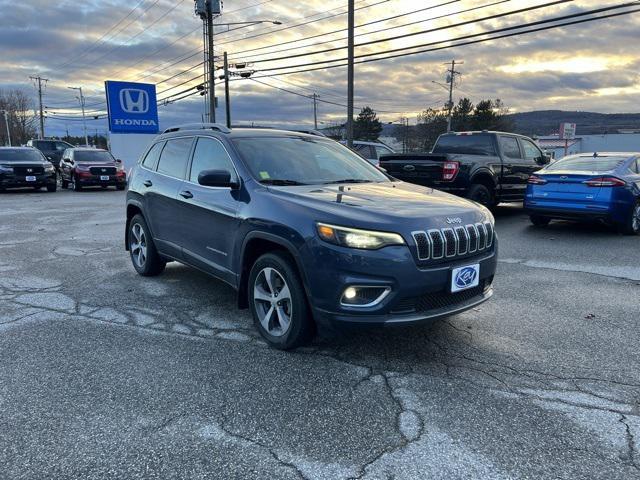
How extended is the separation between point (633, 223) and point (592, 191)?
3.40 feet

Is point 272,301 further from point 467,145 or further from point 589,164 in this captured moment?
point 467,145

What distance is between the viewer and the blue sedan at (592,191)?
861 centimetres

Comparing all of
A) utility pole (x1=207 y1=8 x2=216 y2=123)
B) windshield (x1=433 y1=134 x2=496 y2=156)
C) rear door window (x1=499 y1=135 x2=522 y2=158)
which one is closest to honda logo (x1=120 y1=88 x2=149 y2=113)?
utility pole (x1=207 y1=8 x2=216 y2=123)

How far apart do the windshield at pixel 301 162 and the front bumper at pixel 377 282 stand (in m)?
1.15

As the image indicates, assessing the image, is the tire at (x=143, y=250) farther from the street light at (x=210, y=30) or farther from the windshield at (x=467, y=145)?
the street light at (x=210, y=30)

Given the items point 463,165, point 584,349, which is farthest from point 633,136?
point 584,349

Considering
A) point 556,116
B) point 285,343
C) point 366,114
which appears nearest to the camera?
point 285,343

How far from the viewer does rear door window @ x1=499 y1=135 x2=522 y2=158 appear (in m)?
11.0

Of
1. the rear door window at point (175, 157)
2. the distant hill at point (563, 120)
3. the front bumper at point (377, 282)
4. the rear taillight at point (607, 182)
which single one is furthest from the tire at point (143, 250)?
the distant hill at point (563, 120)

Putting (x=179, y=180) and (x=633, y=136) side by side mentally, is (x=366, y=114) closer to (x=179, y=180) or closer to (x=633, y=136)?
(x=633, y=136)

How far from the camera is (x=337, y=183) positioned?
451cm

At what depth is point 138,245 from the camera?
20.8ft

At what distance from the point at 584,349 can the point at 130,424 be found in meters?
3.39

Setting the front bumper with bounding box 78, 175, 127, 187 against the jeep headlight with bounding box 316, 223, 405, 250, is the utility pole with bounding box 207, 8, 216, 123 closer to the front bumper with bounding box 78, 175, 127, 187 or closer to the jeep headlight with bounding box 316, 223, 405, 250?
the front bumper with bounding box 78, 175, 127, 187
